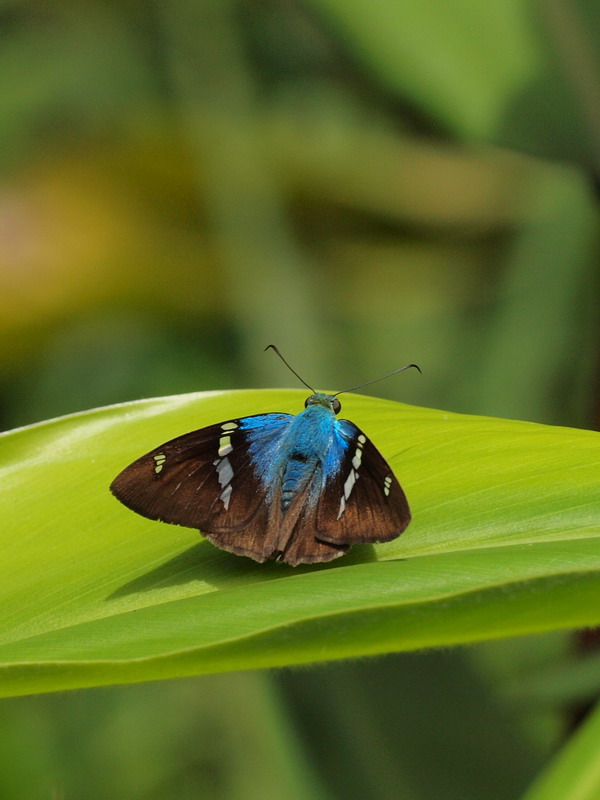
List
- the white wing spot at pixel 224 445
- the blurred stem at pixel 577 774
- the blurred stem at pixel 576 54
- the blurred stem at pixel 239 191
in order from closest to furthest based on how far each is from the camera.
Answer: the blurred stem at pixel 577 774 < the white wing spot at pixel 224 445 < the blurred stem at pixel 576 54 < the blurred stem at pixel 239 191

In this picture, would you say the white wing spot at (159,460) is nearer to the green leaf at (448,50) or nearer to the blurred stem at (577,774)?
the blurred stem at (577,774)

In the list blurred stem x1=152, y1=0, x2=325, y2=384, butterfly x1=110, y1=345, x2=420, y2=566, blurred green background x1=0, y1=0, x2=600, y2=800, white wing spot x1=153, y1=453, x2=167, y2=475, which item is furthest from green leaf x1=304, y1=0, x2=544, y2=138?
white wing spot x1=153, y1=453, x2=167, y2=475

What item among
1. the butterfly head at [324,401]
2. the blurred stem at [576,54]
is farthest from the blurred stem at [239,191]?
the butterfly head at [324,401]

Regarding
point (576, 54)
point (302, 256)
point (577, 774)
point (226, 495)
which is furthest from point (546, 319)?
point (577, 774)

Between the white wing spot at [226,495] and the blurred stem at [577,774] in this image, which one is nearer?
the blurred stem at [577,774]

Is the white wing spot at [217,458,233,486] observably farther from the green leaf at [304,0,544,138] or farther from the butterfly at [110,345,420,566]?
the green leaf at [304,0,544,138]

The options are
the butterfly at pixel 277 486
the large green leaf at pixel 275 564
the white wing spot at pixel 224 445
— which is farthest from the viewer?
the white wing spot at pixel 224 445
